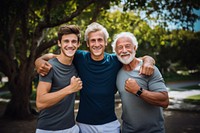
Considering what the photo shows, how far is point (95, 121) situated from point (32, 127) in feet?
21.7

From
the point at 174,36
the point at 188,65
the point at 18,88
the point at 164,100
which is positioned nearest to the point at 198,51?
the point at 188,65

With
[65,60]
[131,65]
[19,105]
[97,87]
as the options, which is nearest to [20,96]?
[19,105]

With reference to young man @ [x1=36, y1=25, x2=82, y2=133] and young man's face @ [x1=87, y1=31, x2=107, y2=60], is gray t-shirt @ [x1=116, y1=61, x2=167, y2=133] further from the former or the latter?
young man @ [x1=36, y1=25, x2=82, y2=133]

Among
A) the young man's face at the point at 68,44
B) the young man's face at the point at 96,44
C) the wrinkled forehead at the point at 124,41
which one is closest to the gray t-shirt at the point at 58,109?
the young man's face at the point at 68,44

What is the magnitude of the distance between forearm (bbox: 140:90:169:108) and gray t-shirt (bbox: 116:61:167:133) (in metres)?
0.16

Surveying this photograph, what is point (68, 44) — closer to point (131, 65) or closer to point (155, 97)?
point (131, 65)

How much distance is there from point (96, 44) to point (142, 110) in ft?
3.72

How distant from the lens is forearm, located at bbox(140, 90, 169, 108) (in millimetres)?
3141

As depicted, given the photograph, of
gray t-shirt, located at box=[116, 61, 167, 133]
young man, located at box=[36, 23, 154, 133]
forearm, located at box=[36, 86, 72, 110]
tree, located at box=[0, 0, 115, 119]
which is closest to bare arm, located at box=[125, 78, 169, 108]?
gray t-shirt, located at box=[116, 61, 167, 133]

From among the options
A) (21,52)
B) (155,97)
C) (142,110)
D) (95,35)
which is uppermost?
(95,35)

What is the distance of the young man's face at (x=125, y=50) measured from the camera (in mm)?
3582

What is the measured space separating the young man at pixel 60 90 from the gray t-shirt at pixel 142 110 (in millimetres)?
717

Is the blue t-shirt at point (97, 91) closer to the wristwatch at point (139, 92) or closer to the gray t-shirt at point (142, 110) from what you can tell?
the gray t-shirt at point (142, 110)

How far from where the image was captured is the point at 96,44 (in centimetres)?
370
